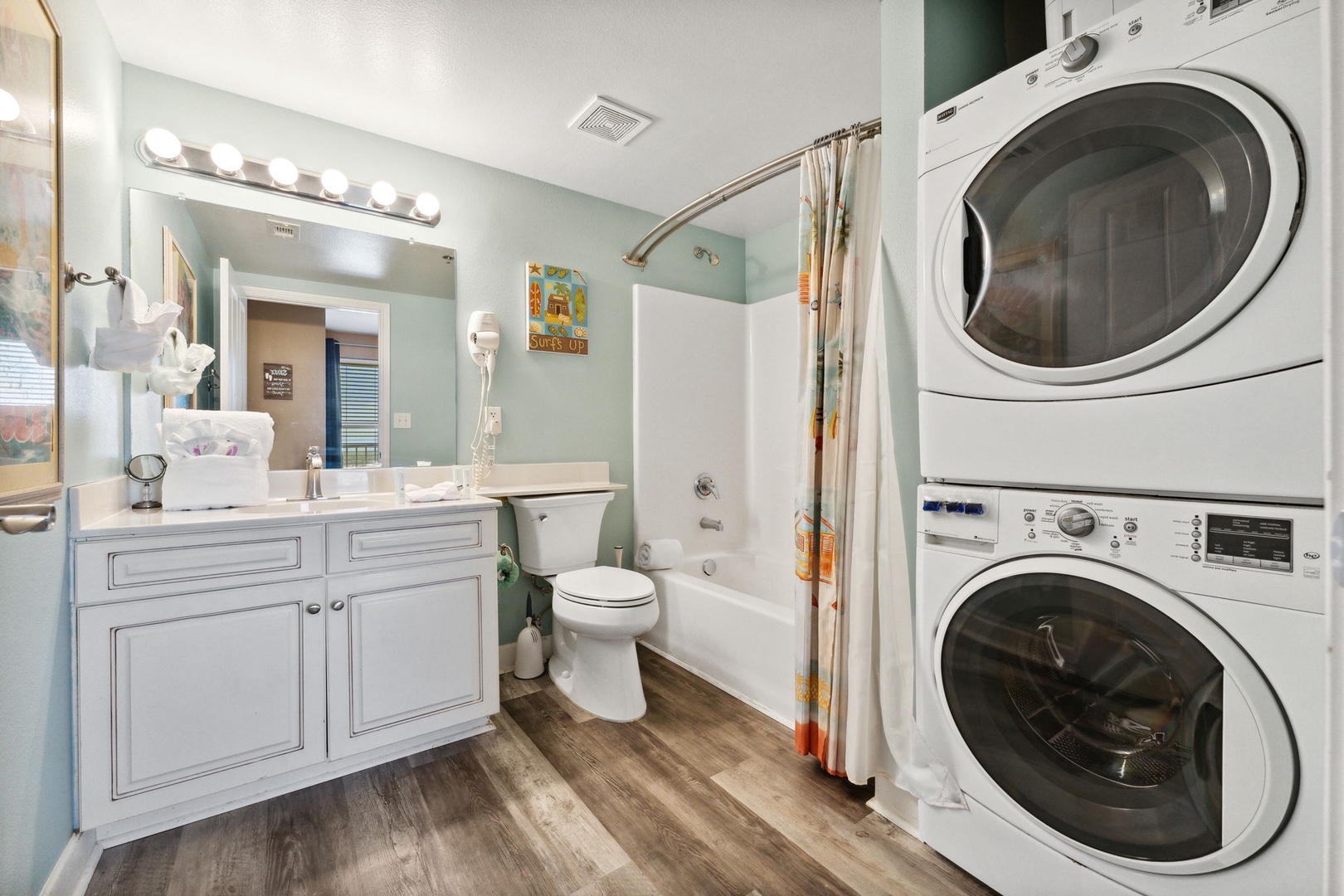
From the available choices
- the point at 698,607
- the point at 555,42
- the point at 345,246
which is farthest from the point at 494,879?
the point at 555,42

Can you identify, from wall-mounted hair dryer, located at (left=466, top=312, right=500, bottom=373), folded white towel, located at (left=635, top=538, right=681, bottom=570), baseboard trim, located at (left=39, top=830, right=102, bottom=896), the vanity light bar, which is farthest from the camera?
folded white towel, located at (left=635, top=538, right=681, bottom=570)

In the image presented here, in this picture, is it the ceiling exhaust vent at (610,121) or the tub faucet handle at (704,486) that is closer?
the ceiling exhaust vent at (610,121)

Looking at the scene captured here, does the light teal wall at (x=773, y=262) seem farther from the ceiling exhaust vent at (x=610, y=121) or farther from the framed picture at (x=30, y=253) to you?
the framed picture at (x=30, y=253)

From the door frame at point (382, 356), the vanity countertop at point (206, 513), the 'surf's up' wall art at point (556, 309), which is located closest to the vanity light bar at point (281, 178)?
the door frame at point (382, 356)

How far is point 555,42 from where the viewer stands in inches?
68.2

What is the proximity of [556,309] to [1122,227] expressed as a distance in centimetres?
216

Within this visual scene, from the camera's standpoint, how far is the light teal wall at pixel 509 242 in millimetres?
1914

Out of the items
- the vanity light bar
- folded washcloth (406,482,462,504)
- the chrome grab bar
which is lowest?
folded washcloth (406,482,462,504)

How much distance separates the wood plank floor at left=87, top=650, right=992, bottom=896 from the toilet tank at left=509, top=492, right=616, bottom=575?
2.34ft

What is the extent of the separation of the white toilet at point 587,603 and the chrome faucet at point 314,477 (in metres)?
0.72

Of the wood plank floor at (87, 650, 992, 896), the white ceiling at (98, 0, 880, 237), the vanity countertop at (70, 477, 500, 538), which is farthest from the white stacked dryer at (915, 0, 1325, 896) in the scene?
the vanity countertop at (70, 477, 500, 538)

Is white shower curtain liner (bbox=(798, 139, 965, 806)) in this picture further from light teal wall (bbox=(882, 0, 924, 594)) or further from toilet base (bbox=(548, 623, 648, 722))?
toilet base (bbox=(548, 623, 648, 722))

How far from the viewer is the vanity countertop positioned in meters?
1.37

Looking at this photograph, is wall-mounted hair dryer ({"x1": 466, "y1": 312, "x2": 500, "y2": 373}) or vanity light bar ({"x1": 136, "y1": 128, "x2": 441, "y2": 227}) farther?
wall-mounted hair dryer ({"x1": 466, "y1": 312, "x2": 500, "y2": 373})
